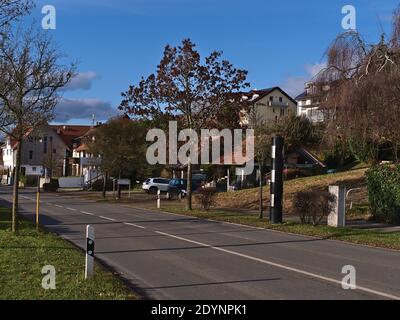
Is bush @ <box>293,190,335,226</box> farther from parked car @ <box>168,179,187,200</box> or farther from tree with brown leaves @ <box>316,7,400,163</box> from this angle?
parked car @ <box>168,179,187,200</box>

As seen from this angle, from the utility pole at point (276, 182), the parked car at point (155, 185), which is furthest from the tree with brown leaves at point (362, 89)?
the parked car at point (155, 185)

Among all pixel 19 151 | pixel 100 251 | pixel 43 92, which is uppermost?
pixel 43 92

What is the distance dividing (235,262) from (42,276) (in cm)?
428

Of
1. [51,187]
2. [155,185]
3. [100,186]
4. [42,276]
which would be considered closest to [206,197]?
[42,276]

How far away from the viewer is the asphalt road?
29.8 feet

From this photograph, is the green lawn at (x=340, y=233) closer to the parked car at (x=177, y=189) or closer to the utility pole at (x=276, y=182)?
the utility pole at (x=276, y=182)

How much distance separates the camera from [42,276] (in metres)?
9.49

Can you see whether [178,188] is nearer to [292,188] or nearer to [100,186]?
[292,188]

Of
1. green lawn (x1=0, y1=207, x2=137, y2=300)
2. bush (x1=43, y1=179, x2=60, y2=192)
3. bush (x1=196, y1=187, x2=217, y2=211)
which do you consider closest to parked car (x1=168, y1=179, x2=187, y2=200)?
bush (x1=196, y1=187, x2=217, y2=211)
